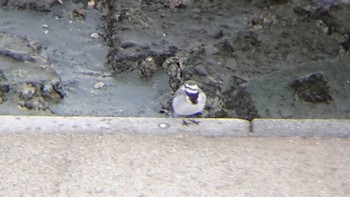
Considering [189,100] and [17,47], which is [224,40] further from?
[17,47]

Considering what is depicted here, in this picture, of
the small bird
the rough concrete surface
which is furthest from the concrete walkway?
the small bird

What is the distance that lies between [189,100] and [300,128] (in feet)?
2.65

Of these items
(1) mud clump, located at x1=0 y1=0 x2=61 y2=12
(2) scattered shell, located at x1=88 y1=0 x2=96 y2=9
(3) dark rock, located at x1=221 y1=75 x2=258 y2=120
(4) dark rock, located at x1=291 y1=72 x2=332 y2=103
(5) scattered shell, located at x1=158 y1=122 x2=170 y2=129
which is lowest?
(5) scattered shell, located at x1=158 y1=122 x2=170 y2=129

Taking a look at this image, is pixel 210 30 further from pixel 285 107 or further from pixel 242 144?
pixel 242 144

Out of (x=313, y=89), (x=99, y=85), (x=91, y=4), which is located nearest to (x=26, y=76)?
(x=99, y=85)

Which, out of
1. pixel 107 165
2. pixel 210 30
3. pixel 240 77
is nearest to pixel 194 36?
pixel 210 30

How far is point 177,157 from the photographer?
5.72 metres

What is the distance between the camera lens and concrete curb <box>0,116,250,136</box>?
19.7 feet

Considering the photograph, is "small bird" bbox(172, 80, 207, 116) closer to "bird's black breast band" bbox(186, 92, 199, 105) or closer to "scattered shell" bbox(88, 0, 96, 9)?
"bird's black breast band" bbox(186, 92, 199, 105)

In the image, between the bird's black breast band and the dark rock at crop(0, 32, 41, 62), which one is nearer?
the bird's black breast band

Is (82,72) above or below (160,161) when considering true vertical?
above

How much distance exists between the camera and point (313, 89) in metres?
7.00

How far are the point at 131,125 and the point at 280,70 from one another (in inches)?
67.2

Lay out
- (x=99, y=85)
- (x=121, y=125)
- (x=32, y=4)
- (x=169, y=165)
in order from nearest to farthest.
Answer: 1. (x=169, y=165)
2. (x=121, y=125)
3. (x=99, y=85)
4. (x=32, y=4)
